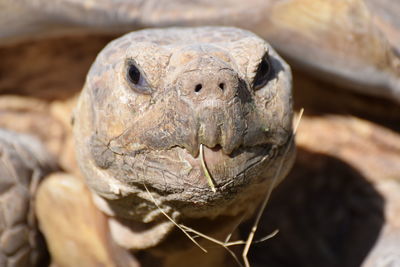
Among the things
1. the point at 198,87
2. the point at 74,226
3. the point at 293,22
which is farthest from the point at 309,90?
the point at 198,87

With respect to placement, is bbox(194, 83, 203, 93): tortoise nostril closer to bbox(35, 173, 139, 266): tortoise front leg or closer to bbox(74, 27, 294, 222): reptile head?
bbox(74, 27, 294, 222): reptile head

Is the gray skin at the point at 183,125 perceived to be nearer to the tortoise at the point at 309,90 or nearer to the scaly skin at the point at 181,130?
the scaly skin at the point at 181,130

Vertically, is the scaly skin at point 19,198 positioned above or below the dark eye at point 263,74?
below

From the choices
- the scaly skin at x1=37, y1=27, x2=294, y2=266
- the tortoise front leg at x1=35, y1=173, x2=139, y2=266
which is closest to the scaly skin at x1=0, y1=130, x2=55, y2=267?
the tortoise front leg at x1=35, y1=173, x2=139, y2=266

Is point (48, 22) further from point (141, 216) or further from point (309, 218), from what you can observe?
point (309, 218)

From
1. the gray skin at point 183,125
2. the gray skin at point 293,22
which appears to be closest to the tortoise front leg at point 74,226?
the gray skin at point 183,125

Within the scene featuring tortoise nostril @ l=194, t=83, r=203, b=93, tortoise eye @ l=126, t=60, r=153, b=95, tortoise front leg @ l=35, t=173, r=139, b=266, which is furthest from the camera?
tortoise front leg @ l=35, t=173, r=139, b=266

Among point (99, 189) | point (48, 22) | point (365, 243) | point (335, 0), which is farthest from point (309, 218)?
point (48, 22)

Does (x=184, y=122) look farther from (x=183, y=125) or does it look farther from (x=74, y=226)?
(x=74, y=226)
